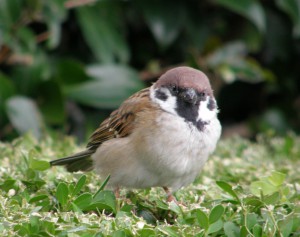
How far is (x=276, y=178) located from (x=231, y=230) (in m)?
0.57

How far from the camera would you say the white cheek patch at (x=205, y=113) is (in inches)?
148

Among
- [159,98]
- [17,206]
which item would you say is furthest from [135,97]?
[17,206]

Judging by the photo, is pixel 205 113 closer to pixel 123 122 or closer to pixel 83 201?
pixel 123 122

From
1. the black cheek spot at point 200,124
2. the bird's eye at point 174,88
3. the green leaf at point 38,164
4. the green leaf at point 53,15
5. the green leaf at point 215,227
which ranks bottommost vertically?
the green leaf at point 215,227

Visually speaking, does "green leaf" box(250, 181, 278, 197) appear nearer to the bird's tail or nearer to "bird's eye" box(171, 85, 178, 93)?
"bird's eye" box(171, 85, 178, 93)

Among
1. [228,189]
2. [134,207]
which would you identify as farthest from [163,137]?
[228,189]

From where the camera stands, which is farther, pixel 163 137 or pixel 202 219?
pixel 163 137

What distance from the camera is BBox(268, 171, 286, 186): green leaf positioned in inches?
131

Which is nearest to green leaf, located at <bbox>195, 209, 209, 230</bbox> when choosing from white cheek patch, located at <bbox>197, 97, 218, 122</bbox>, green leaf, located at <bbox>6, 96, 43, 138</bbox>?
white cheek patch, located at <bbox>197, 97, 218, 122</bbox>

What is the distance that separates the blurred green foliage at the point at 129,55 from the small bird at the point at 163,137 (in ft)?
6.43

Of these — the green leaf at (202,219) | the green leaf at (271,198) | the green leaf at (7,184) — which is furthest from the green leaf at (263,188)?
the green leaf at (7,184)

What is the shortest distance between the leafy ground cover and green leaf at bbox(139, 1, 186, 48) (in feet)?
8.92

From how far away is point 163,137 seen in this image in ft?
11.8

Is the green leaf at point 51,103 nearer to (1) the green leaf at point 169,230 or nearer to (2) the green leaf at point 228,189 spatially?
(2) the green leaf at point 228,189
